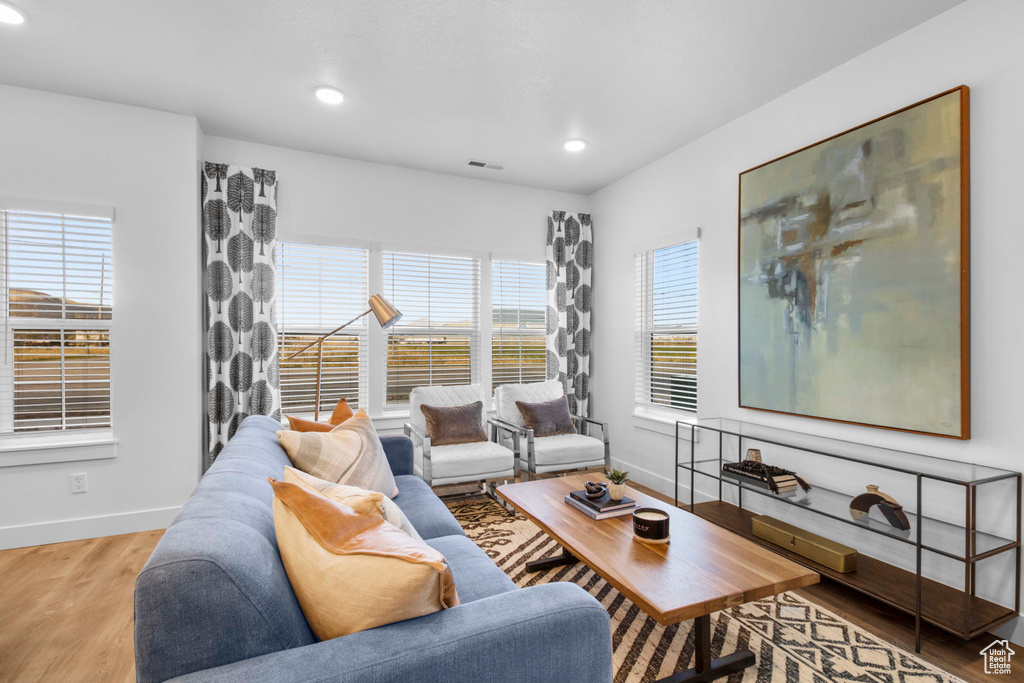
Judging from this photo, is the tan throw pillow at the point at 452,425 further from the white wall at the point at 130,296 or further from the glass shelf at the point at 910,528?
the glass shelf at the point at 910,528

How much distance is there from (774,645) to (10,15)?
453 centimetres

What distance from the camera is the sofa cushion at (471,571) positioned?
1581 mm

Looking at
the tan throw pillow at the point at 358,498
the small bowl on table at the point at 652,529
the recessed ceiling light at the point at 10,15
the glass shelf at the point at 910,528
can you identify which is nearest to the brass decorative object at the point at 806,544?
the glass shelf at the point at 910,528

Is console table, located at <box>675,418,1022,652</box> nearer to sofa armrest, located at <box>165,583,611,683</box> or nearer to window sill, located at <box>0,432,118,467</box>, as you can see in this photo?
sofa armrest, located at <box>165,583,611,683</box>

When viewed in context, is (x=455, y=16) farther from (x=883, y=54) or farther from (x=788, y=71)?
(x=883, y=54)

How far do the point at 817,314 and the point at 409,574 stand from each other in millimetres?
2778

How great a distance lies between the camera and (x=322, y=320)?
13.4 feet

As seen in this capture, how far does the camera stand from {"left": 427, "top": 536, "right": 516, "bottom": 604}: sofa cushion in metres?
1.58

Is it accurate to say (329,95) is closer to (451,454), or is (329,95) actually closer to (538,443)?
(451,454)

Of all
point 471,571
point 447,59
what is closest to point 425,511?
point 471,571

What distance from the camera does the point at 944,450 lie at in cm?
232

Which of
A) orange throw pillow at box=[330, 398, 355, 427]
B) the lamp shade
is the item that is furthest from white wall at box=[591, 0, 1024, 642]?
orange throw pillow at box=[330, 398, 355, 427]

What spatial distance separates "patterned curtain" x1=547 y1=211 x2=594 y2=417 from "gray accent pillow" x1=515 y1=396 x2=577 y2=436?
73cm

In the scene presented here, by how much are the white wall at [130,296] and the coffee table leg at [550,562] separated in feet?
8.07
